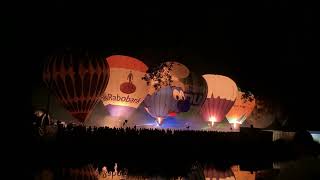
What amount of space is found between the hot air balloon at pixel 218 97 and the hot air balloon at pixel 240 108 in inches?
56.3

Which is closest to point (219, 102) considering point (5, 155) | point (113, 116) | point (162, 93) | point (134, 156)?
point (162, 93)

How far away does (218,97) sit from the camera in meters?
21.2

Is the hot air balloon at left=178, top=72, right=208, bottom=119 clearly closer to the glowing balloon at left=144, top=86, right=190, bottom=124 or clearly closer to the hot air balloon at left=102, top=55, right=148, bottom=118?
the glowing balloon at left=144, top=86, right=190, bottom=124

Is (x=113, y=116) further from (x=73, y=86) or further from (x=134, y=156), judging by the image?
(x=134, y=156)

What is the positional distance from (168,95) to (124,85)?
2160 mm

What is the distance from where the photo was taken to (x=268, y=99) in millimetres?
23766

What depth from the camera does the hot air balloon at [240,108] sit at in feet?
75.7

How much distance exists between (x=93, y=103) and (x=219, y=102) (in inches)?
294

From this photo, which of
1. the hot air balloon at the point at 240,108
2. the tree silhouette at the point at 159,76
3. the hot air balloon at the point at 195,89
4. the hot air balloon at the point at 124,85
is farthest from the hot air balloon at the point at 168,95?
the hot air balloon at the point at 240,108

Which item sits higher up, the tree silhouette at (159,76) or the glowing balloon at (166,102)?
the tree silhouette at (159,76)

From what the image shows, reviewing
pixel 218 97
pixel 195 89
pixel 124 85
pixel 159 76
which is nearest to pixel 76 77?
pixel 124 85

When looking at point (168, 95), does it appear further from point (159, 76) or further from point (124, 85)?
point (124, 85)

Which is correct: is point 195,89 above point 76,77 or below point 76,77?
above

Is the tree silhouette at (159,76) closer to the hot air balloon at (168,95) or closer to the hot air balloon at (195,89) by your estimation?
the hot air balloon at (168,95)
